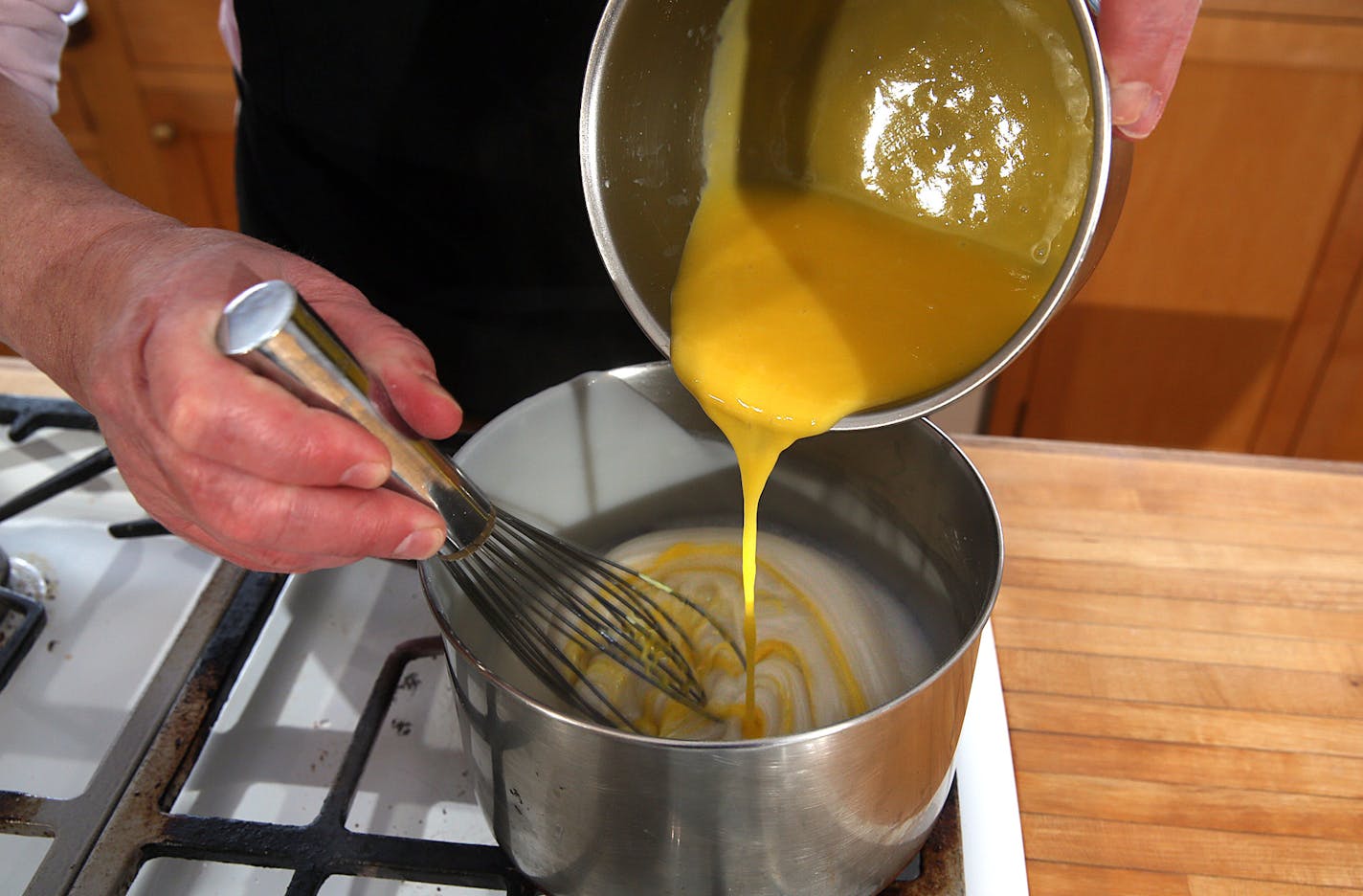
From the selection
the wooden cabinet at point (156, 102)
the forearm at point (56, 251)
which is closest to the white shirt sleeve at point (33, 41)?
the forearm at point (56, 251)

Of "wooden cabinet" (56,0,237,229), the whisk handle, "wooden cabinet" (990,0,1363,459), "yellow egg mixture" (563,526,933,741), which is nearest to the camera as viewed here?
the whisk handle

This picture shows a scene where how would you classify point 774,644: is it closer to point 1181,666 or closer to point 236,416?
point 1181,666

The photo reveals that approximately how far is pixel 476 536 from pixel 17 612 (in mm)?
346

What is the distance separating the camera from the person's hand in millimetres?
412

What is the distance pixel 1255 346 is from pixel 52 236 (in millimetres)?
1393

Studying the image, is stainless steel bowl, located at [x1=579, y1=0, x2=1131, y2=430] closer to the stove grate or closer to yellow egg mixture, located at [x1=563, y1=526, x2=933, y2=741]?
yellow egg mixture, located at [x1=563, y1=526, x2=933, y2=741]

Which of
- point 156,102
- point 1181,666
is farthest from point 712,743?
point 156,102

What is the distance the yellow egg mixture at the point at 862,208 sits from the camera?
44 cm

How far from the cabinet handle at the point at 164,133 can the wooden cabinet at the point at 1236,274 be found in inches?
46.2

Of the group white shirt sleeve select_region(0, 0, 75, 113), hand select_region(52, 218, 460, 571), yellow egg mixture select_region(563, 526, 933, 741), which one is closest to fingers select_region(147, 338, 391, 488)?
hand select_region(52, 218, 460, 571)

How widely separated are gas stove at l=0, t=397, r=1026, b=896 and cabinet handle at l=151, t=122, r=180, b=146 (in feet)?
2.82

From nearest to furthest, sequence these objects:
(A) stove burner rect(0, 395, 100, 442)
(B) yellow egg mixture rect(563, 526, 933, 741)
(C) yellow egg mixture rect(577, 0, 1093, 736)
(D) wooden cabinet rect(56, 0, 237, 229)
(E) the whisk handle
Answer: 1. (E) the whisk handle
2. (C) yellow egg mixture rect(577, 0, 1093, 736)
3. (B) yellow egg mixture rect(563, 526, 933, 741)
4. (A) stove burner rect(0, 395, 100, 442)
5. (D) wooden cabinet rect(56, 0, 237, 229)

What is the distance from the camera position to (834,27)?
19.4 inches

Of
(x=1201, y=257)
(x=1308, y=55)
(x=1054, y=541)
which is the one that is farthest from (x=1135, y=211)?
(x=1054, y=541)
